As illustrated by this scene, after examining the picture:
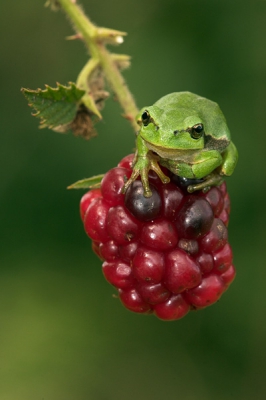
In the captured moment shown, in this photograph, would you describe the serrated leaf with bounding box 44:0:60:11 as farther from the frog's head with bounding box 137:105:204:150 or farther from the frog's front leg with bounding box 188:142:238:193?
the frog's front leg with bounding box 188:142:238:193

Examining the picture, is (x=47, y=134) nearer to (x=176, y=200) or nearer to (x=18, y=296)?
(x=18, y=296)

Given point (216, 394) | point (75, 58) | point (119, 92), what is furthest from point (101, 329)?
point (119, 92)

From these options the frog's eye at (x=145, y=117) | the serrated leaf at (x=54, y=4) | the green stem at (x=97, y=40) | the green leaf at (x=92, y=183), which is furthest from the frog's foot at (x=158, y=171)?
the serrated leaf at (x=54, y=4)

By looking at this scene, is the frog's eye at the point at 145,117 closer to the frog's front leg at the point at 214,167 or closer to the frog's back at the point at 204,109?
the frog's back at the point at 204,109

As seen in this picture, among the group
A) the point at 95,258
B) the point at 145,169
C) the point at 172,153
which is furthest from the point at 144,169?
the point at 95,258

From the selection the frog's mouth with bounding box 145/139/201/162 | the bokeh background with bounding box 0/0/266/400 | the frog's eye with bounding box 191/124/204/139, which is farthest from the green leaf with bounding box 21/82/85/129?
the bokeh background with bounding box 0/0/266/400

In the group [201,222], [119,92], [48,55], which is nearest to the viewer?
[201,222]

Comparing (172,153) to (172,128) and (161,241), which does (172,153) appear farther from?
(161,241)
